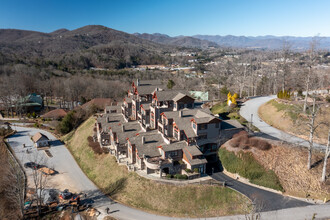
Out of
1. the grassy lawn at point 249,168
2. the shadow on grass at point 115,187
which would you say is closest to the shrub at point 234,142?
the grassy lawn at point 249,168

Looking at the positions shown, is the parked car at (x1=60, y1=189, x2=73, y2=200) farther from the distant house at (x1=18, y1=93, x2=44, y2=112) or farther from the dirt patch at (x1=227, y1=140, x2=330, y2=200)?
the distant house at (x1=18, y1=93, x2=44, y2=112)

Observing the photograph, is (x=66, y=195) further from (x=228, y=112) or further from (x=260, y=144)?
(x=228, y=112)

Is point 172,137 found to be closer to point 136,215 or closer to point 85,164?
point 136,215

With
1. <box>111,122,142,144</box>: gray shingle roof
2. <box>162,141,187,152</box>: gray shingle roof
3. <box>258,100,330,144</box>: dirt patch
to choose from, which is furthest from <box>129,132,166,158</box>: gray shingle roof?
<box>258,100,330,144</box>: dirt patch

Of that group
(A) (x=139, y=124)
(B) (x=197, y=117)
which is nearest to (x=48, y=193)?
(A) (x=139, y=124)

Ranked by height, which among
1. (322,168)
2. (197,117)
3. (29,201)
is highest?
(197,117)

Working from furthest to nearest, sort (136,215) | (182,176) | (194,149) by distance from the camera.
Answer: (194,149), (182,176), (136,215)
